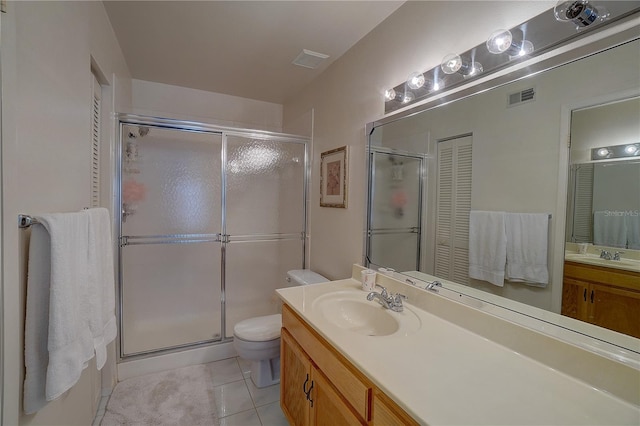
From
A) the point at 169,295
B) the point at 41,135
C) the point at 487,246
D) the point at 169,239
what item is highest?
the point at 41,135

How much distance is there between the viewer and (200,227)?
7.72 ft

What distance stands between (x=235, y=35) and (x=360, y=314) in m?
1.95

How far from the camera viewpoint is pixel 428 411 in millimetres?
656

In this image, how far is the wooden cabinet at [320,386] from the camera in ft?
2.79

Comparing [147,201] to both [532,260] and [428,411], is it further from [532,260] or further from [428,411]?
[532,260]

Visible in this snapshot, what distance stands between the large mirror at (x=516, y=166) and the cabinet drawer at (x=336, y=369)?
2.05 feet

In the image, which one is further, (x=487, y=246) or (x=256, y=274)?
(x=256, y=274)

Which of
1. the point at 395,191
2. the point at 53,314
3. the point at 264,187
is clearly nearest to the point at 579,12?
the point at 395,191

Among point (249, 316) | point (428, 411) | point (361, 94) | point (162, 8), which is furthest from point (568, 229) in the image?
point (249, 316)

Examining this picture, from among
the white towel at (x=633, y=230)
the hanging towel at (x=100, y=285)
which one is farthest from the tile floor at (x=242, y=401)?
the white towel at (x=633, y=230)

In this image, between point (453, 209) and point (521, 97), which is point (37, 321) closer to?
point (453, 209)

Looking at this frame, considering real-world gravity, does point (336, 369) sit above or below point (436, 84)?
below

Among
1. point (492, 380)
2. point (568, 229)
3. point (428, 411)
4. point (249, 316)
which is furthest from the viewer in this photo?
point (249, 316)

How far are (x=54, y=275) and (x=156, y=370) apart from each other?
171 centimetres
